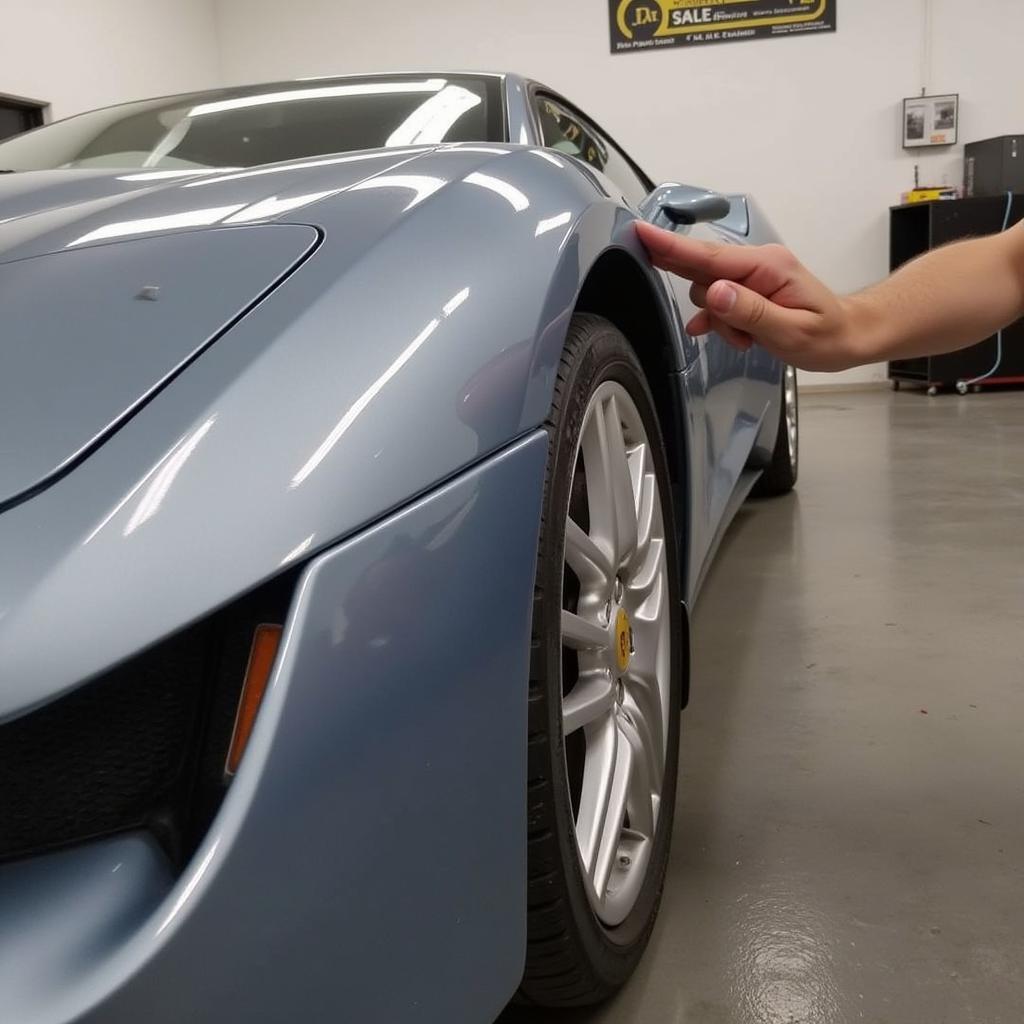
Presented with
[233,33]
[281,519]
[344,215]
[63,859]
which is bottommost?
[63,859]

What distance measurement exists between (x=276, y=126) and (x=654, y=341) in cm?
72

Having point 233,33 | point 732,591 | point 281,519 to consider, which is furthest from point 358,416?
point 233,33

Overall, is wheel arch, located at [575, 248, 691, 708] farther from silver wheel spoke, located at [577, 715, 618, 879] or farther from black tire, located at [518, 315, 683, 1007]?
silver wheel spoke, located at [577, 715, 618, 879]

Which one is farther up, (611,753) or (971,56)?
(971,56)

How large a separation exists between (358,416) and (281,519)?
0.09 meters

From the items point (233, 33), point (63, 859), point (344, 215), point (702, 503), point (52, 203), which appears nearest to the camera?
point (63, 859)

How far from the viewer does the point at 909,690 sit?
5.45 feet

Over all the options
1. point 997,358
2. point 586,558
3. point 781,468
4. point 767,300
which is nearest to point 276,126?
point 767,300

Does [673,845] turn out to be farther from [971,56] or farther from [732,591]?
[971,56]

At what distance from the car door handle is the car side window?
5 cm

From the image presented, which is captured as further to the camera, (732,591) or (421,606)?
(732,591)

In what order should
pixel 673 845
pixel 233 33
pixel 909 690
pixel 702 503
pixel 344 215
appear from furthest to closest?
1. pixel 233 33
2. pixel 909 690
3. pixel 702 503
4. pixel 673 845
5. pixel 344 215

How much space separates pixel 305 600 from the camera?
0.53 m

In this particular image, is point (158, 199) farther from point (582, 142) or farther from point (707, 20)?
point (707, 20)
